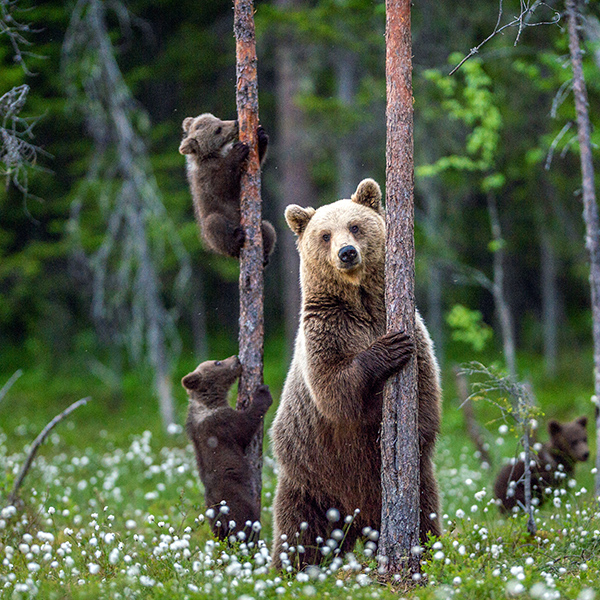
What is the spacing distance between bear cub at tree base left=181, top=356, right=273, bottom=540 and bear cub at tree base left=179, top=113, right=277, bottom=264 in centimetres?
112

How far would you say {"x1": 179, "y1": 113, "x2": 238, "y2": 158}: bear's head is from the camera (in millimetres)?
6590

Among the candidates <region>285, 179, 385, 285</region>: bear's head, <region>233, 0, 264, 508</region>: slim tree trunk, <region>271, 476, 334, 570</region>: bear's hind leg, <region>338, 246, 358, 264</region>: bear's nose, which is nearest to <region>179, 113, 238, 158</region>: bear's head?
<region>233, 0, 264, 508</region>: slim tree trunk

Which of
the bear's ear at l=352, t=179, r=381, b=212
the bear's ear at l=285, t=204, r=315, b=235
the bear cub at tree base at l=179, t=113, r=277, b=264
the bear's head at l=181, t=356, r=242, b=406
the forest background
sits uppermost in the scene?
the forest background

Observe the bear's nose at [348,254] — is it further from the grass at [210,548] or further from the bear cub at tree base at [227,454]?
the grass at [210,548]

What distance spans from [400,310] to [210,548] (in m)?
1.95

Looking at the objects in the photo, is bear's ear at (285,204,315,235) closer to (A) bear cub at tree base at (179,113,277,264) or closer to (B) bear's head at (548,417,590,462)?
(A) bear cub at tree base at (179,113,277,264)

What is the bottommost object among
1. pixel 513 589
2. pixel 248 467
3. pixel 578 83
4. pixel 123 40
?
pixel 513 589

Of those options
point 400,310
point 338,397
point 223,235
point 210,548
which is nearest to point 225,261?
point 223,235

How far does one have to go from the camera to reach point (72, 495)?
327 inches

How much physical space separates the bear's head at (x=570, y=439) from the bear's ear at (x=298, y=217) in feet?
13.3

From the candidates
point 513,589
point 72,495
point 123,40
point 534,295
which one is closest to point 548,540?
point 513,589

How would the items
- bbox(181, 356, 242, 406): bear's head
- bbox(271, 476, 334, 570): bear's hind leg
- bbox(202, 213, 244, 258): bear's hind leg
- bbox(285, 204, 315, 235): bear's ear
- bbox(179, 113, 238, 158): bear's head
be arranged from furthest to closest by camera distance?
bbox(179, 113, 238, 158): bear's head
bbox(181, 356, 242, 406): bear's head
bbox(202, 213, 244, 258): bear's hind leg
bbox(285, 204, 315, 235): bear's ear
bbox(271, 476, 334, 570): bear's hind leg

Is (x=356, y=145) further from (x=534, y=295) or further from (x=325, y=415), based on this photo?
(x=534, y=295)

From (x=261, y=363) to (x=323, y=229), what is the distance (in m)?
1.22
